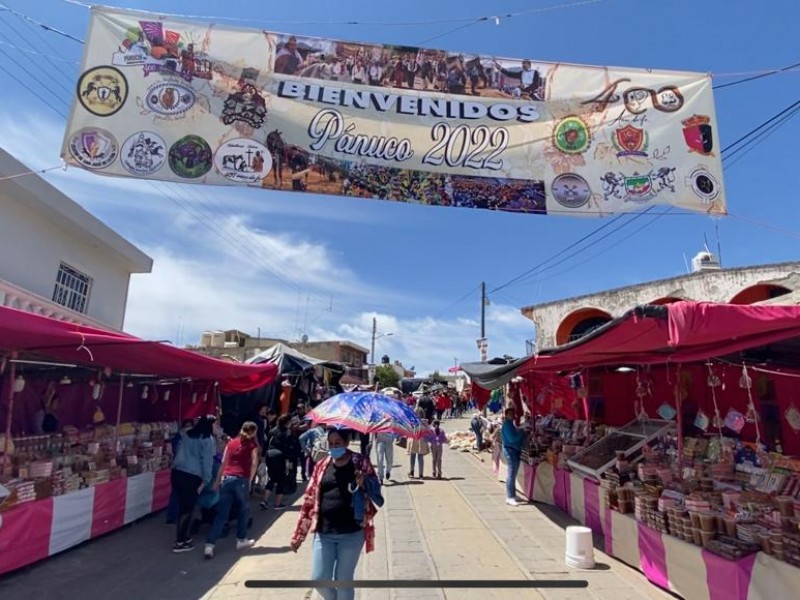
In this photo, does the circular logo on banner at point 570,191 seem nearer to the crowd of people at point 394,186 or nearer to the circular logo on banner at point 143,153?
the crowd of people at point 394,186

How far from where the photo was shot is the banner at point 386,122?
426 centimetres

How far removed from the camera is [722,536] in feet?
14.3

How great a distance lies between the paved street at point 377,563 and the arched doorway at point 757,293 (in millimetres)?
7061

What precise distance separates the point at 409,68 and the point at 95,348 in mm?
4483

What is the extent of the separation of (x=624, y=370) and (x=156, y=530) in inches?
307

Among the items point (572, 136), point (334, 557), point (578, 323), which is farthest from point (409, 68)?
point (578, 323)

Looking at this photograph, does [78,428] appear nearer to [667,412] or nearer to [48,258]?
[48,258]

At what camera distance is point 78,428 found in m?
8.17

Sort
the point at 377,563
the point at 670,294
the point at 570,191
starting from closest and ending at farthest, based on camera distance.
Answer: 1. the point at 570,191
2. the point at 377,563
3. the point at 670,294

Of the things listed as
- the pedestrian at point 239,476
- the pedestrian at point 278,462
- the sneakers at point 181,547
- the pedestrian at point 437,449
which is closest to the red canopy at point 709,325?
the pedestrian at point 239,476

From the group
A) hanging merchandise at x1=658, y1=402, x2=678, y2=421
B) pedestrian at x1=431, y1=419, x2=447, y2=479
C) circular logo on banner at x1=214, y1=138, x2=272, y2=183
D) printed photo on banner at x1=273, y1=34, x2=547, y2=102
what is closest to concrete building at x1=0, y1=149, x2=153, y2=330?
circular logo on banner at x1=214, y1=138, x2=272, y2=183

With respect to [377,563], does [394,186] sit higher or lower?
higher

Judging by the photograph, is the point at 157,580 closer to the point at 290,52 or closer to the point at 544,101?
the point at 290,52

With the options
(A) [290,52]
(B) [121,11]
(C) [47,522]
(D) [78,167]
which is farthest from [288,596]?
(B) [121,11]
